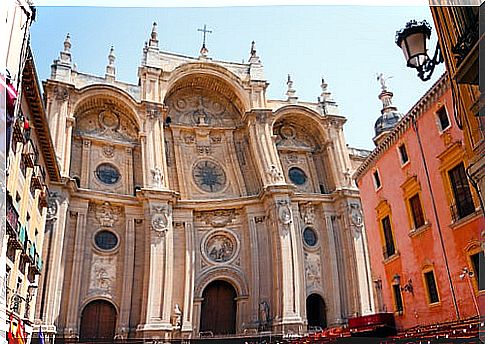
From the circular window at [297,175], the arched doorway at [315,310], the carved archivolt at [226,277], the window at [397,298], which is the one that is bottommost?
the window at [397,298]

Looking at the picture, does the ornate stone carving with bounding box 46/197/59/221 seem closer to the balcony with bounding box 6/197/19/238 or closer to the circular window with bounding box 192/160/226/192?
the circular window with bounding box 192/160/226/192

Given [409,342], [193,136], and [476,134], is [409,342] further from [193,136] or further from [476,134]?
[193,136]

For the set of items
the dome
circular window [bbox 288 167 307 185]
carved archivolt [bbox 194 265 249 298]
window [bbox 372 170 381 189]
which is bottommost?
carved archivolt [bbox 194 265 249 298]

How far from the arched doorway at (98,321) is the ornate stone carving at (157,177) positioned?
804 cm

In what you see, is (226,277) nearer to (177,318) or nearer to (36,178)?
(177,318)

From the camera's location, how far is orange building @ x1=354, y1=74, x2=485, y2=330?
13.5 meters

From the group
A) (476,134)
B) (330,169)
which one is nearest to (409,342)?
(476,134)

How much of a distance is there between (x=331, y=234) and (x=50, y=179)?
757 inches

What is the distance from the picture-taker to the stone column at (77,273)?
2628cm

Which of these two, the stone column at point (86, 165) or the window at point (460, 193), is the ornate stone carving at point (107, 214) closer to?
the stone column at point (86, 165)

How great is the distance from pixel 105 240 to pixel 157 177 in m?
5.34

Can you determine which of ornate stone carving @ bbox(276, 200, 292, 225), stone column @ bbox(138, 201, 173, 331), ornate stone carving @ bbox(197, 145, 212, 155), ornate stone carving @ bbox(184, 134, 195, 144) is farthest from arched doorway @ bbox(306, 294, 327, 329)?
ornate stone carving @ bbox(184, 134, 195, 144)

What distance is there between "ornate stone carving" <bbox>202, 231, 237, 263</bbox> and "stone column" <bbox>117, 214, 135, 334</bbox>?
16.4 ft

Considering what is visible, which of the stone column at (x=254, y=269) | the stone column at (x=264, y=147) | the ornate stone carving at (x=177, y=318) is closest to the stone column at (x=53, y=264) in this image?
the ornate stone carving at (x=177, y=318)
